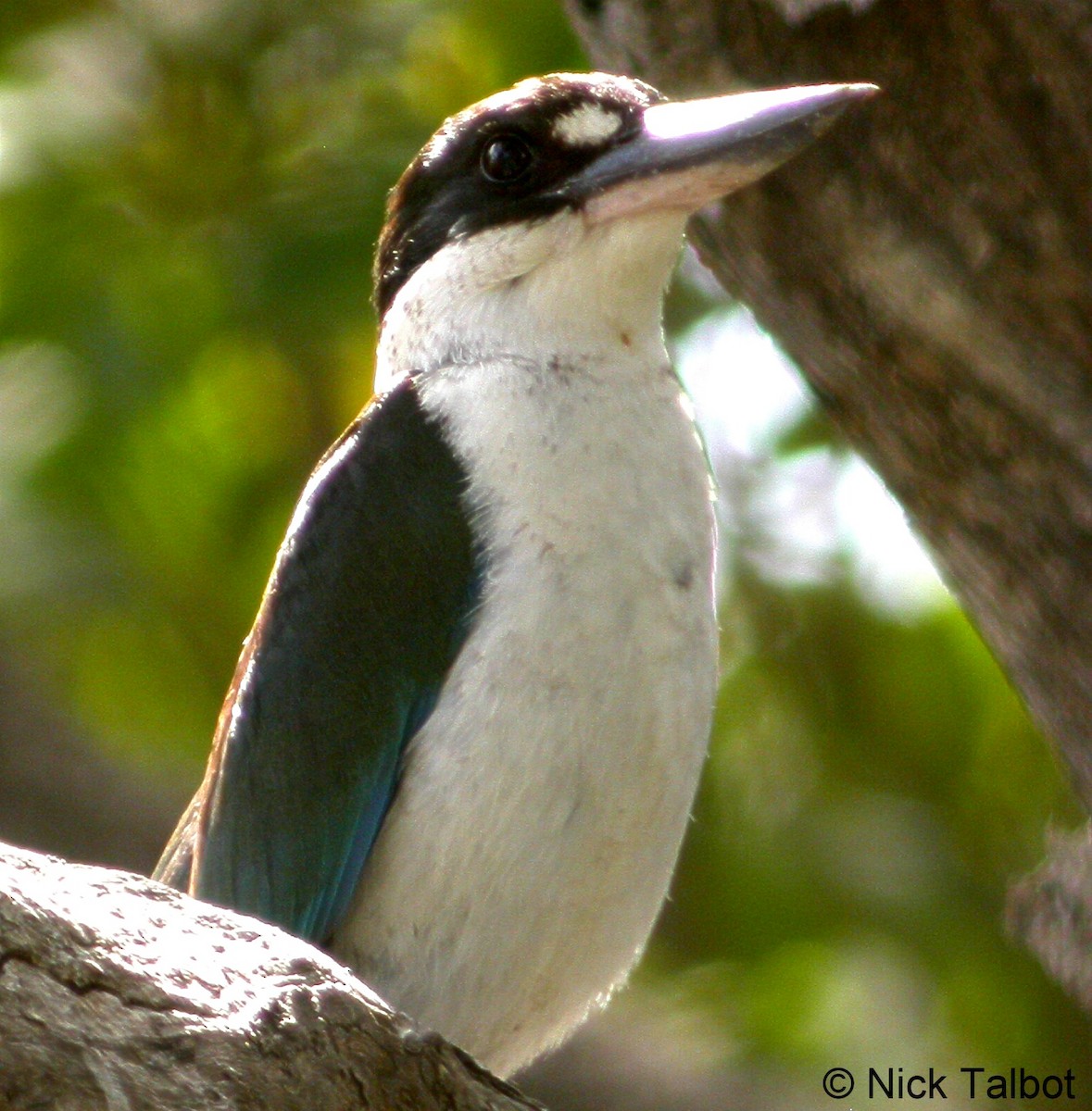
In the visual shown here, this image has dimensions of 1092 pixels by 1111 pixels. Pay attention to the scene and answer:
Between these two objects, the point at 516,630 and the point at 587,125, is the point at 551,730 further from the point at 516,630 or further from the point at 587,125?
the point at 587,125

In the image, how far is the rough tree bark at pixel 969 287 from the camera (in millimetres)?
3459

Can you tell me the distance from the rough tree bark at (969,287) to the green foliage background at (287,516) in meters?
1.79

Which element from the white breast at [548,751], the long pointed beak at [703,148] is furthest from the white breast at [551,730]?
the long pointed beak at [703,148]

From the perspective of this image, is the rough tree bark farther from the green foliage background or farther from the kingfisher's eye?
the green foliage background

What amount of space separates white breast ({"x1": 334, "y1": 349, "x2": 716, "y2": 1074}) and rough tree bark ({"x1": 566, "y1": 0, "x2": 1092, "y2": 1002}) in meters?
0.42

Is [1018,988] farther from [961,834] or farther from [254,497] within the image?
[254,497]

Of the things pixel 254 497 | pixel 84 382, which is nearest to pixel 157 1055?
pixel 84 382

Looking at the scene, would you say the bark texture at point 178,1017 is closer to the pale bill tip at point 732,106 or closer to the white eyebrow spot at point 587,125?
the pale bill tip at point 732,106

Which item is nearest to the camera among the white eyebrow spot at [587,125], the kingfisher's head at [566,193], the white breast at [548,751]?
the white breast at [548,751]

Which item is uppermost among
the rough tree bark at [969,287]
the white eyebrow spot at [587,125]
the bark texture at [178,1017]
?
the white eyebrow spot at [587,125]

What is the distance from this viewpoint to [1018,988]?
222 inches

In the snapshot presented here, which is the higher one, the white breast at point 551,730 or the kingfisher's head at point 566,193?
the kingfisher's head at point 566,193

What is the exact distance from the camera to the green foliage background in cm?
533

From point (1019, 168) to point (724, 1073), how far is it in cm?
289
